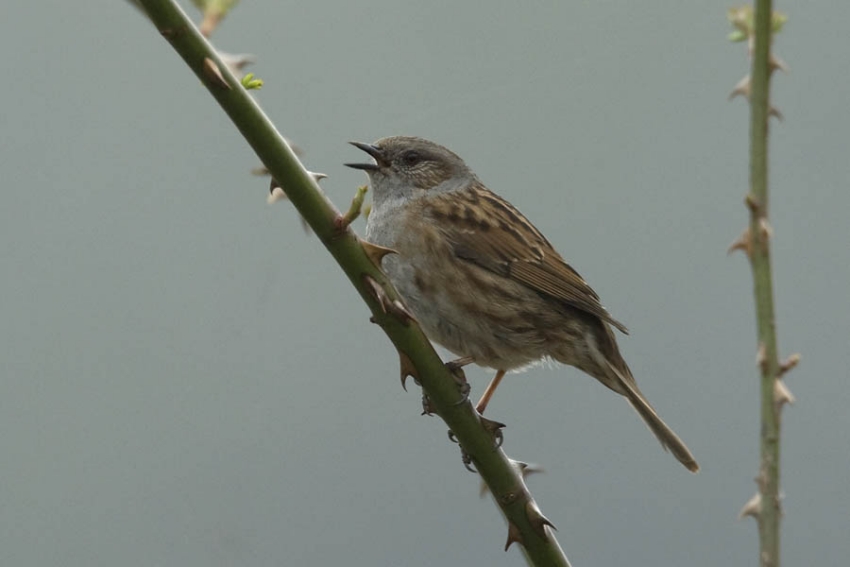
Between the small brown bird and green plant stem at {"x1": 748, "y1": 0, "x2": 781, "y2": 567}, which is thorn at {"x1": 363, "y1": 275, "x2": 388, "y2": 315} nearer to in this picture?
green plant stem at {"x1": 748, "y1": 0, "x2": 781, "y2": 567}

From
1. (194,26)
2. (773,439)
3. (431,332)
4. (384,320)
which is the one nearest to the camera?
(194,26)

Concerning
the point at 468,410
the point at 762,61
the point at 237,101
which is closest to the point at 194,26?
the point at 237,101

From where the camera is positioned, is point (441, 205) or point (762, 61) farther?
point (441, 205)

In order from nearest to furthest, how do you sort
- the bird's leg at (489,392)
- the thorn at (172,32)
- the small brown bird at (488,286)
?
the thorn at (172,32)
the small brown bird at (488,286)
the bird's leg at (489,392)

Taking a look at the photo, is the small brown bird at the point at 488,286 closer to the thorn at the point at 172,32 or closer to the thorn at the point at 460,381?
the thorn at the point at 460,381

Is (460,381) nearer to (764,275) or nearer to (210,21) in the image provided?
(764,275)

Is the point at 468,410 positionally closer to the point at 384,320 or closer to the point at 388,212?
the point at 384,320

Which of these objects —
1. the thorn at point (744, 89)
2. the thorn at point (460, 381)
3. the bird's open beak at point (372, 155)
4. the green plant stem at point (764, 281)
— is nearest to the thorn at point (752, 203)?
the green plant stem at point (764, 281)

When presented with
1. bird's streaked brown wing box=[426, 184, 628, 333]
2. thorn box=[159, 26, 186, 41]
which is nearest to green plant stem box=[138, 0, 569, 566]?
thorn box=[159, 26, 186, 41]
